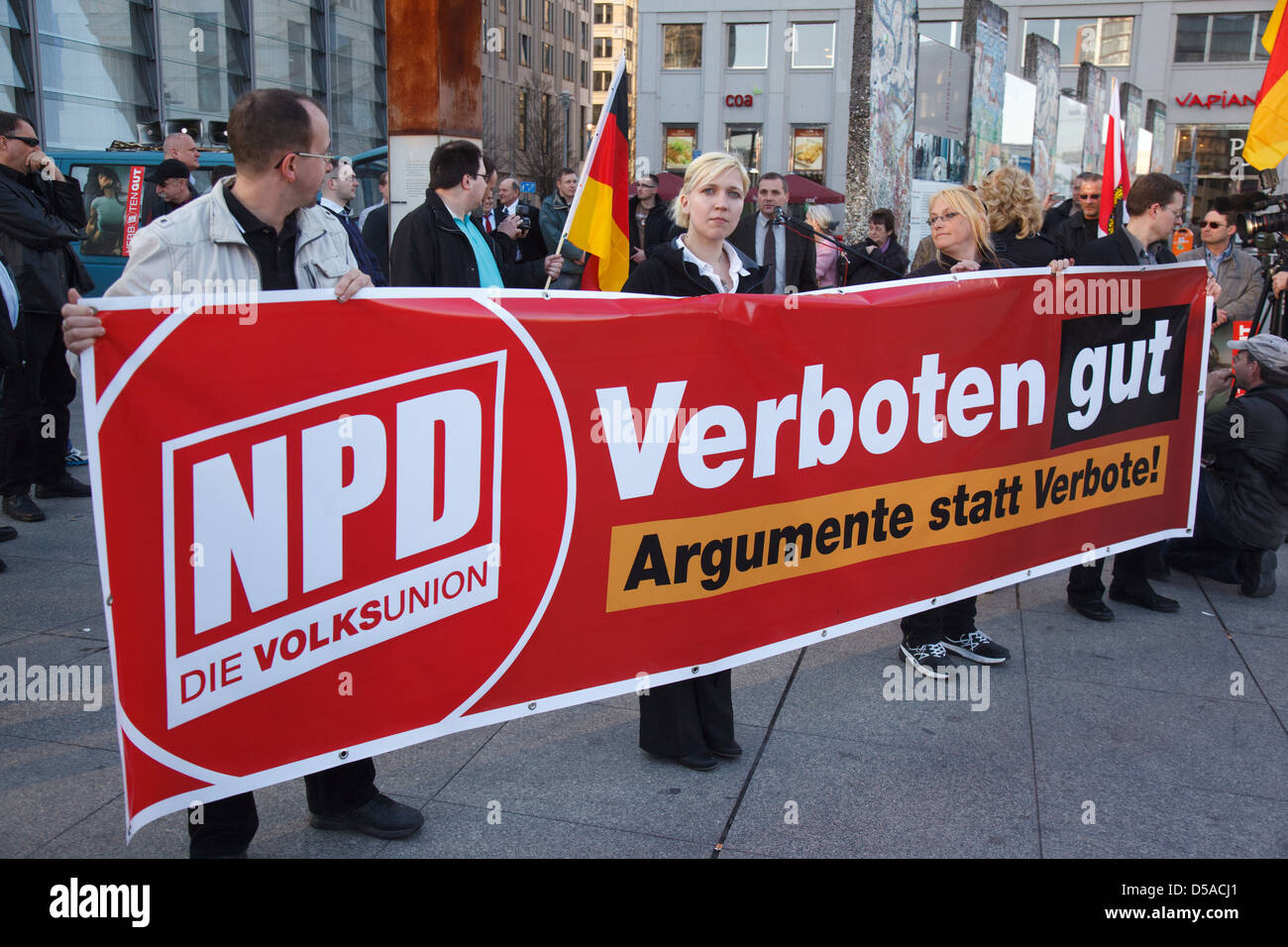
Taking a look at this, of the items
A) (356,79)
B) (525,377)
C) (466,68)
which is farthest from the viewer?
(356,79)

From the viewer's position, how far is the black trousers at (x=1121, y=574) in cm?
538

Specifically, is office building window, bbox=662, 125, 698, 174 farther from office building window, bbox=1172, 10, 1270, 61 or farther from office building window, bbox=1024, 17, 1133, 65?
office building window, bbox=1172, 10, 1270, 61

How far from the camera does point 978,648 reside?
4.75m

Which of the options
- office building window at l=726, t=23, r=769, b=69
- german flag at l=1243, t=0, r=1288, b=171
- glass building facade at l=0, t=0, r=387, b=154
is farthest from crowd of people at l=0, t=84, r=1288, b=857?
office building window at l=726, t=23, r=769, b=69

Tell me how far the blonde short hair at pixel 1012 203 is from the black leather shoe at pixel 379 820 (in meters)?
4.07

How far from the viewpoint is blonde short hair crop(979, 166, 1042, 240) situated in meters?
5.50

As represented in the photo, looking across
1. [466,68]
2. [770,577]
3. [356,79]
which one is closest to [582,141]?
[356,79]

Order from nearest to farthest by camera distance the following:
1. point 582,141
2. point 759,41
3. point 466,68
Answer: point 466,68, point 759,41, point 582,141

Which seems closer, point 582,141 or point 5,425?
point 5,425

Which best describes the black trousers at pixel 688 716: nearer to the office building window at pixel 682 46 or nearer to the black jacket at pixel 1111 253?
the black jacket at pixel 1111 253

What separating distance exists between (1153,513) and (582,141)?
8546 cm

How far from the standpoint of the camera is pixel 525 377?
306 centimetres

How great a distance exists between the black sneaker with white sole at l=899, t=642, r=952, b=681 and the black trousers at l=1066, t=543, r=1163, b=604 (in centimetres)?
114

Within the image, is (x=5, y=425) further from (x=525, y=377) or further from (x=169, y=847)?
(x=525, y=377)
